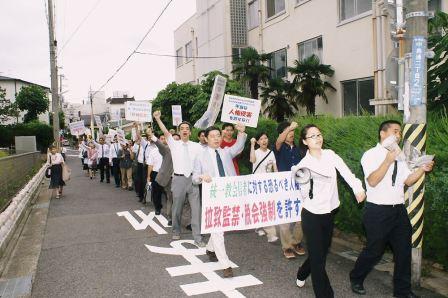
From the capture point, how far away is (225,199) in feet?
18.7

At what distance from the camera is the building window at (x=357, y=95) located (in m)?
16.7

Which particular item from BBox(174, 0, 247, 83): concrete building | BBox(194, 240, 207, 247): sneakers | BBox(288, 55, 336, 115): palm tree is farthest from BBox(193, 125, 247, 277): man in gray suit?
BBox(174, 0, 247, 83): concrete building

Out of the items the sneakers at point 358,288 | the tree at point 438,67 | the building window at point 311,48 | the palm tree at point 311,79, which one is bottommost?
the sneakers at point 358,288

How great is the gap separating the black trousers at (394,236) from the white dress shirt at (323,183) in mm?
391

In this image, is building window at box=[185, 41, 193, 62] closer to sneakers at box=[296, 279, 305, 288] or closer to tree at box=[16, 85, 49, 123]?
tree at box=[16, 85, 49, 123]

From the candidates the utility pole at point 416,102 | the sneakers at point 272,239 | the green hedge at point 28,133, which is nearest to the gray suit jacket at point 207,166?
the sneakers at point 272,239

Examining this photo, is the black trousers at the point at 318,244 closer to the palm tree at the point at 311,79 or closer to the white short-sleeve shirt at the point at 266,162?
the white short-sleeve shirt at the point at 266,162

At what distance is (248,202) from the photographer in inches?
230

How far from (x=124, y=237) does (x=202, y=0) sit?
23.8 m

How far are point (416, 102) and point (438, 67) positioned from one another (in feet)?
10.0

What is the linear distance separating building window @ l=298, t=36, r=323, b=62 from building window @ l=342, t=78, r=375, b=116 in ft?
7.21

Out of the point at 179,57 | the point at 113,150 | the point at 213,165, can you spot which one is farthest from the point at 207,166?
the point at 179,57

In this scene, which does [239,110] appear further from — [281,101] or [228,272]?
→ [281,101]

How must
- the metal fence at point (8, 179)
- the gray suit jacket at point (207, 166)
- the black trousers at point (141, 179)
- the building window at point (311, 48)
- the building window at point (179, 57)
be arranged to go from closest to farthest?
1. the gray suit jacket at point (207, 166)
2. the metal fence at point (8, 179)
3. the black trousers at point (141, 179)
4. the building window at point (311, 48)
5. the building window at point (179, 57)
